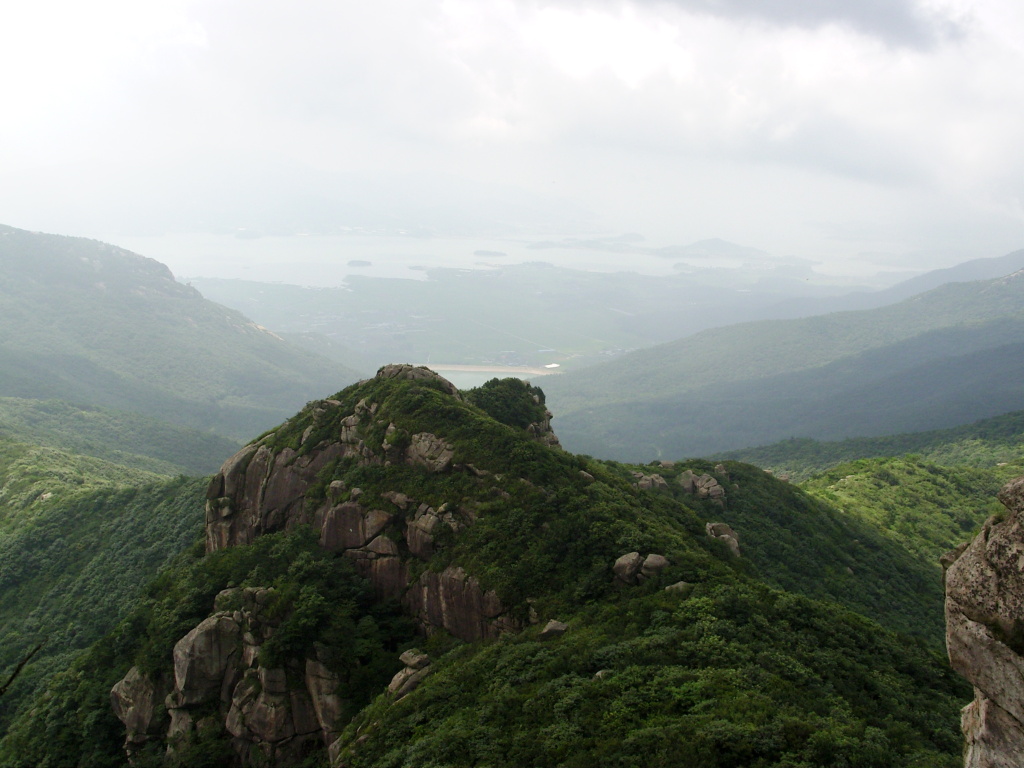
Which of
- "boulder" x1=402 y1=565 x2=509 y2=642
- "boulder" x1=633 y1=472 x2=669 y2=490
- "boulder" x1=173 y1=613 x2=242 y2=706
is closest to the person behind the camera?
"boulder" x1=402 y1=565 x2=509 y2=642

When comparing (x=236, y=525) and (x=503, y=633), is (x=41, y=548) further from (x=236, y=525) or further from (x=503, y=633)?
(x=503, y=633)

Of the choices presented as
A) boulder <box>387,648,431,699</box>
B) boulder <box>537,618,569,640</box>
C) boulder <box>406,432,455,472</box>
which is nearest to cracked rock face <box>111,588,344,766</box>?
boulder <box>387,648,431,699</box>

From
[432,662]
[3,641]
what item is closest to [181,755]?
[432,662]

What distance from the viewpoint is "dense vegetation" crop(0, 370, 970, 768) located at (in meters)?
18.5

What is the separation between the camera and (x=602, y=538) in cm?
2911

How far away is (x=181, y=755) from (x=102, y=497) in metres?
49.0

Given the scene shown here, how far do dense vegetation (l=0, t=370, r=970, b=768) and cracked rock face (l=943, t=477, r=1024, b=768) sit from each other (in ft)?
16.2

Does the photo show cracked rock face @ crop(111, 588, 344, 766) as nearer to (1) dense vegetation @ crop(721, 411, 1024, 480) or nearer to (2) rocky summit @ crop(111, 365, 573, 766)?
(2) rocky summit @ crop(111, 365, 573, 766)

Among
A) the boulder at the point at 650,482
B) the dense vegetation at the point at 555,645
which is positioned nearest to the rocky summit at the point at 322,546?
the dense vegetation at the point at 555,645

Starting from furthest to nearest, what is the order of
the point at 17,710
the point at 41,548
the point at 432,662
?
the point at 41,548 → the point at 17,710 → the point at 432,662

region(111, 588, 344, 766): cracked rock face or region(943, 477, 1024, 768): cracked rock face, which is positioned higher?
region(943, 477, 1024, 768): cracked rock face

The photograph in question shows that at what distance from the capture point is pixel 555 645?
23.9 m

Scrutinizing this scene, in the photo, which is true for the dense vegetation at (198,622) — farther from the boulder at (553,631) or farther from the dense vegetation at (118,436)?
the dense vegetation at (118,436)

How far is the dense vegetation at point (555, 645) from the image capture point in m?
18.5
